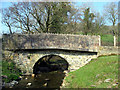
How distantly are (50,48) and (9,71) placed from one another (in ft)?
16.4

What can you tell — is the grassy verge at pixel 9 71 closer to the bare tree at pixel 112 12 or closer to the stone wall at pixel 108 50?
the stone wall at pixel 108 50

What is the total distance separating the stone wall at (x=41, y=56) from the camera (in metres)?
15.5

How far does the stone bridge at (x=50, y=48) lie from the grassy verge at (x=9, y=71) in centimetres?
65

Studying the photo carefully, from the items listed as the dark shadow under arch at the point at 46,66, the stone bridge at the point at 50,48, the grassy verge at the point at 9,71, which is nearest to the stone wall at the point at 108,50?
the stone bridge at the point at 50,48

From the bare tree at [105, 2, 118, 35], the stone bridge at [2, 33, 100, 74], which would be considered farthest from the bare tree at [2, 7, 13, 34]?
the bare tree at [105, 2, 118, 35]

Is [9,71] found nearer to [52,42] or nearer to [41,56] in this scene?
[41,56]

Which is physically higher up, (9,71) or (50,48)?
(50,48)

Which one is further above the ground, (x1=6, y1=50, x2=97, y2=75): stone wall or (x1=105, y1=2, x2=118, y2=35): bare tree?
(x1=105, y1=2, x2=118, y2=35): bare tree

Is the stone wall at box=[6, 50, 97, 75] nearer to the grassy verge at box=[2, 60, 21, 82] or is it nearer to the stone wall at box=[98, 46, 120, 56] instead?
the grassy verge at box=[2, 60, 21, 82]

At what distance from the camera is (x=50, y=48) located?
15.2m

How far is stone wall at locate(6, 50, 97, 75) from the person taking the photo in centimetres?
1552

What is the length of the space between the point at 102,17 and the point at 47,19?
35.7ft

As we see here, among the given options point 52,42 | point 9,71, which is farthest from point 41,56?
point 9,71

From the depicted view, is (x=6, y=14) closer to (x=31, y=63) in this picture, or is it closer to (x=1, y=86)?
(x=31, y=63)
